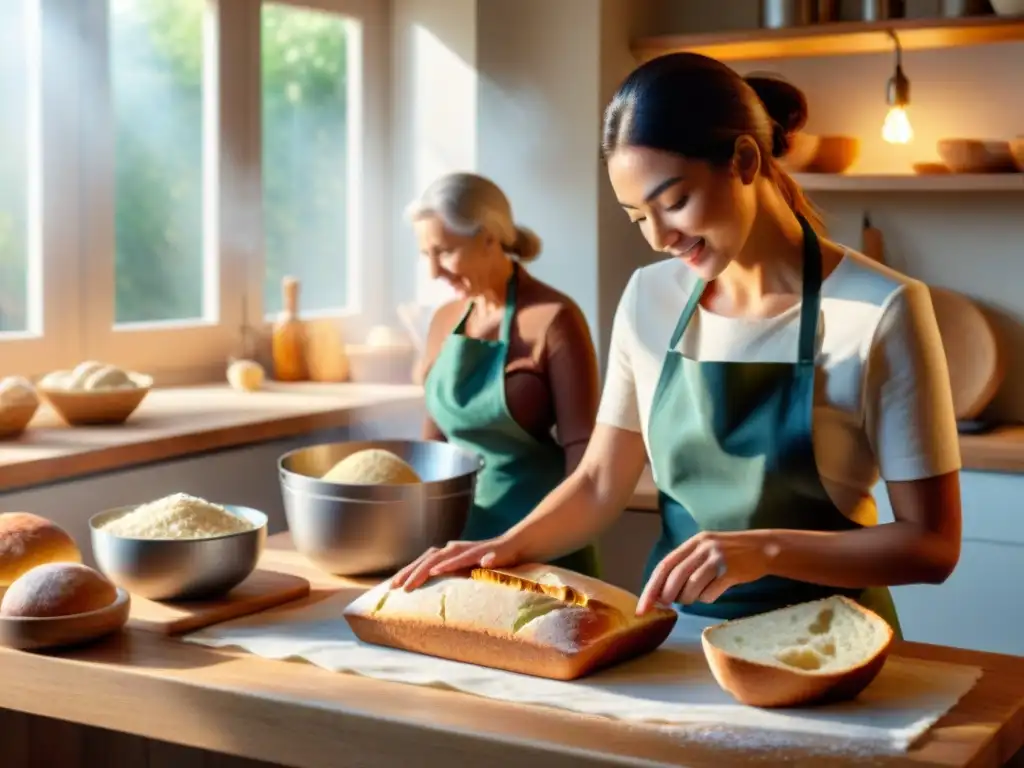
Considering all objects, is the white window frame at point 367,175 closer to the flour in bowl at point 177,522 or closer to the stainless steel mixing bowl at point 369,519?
the stainless steel mixing bowl at point 369,519

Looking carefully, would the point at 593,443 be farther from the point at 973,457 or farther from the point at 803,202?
the point at 973,457

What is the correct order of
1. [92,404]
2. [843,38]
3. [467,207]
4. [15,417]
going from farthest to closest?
[843,38], [92,404], [15,417], [467,207]

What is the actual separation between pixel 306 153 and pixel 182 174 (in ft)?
1.61

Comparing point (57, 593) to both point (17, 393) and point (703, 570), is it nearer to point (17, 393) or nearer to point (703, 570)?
point (703, 570)

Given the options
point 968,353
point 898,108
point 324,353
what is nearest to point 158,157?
point 324,353

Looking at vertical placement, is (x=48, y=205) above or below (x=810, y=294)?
above

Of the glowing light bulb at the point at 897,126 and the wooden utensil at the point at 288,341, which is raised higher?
the glowing light bulb at the point at 897,126

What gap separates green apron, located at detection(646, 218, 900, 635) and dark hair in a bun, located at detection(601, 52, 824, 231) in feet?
0.70

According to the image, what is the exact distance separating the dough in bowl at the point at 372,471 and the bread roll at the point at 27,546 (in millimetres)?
338

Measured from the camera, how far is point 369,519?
5.94ft

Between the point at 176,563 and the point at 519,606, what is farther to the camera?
the point at 176,563

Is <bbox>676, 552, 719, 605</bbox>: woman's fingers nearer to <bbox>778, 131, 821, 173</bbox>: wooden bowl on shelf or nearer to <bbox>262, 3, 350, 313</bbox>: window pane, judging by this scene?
<bbox>778, 131, 821, 173</bbox>: wooden bowl on shelf

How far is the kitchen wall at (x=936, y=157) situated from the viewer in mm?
3547

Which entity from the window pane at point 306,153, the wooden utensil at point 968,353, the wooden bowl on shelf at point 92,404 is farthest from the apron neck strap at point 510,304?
the window pane at point 306,153
